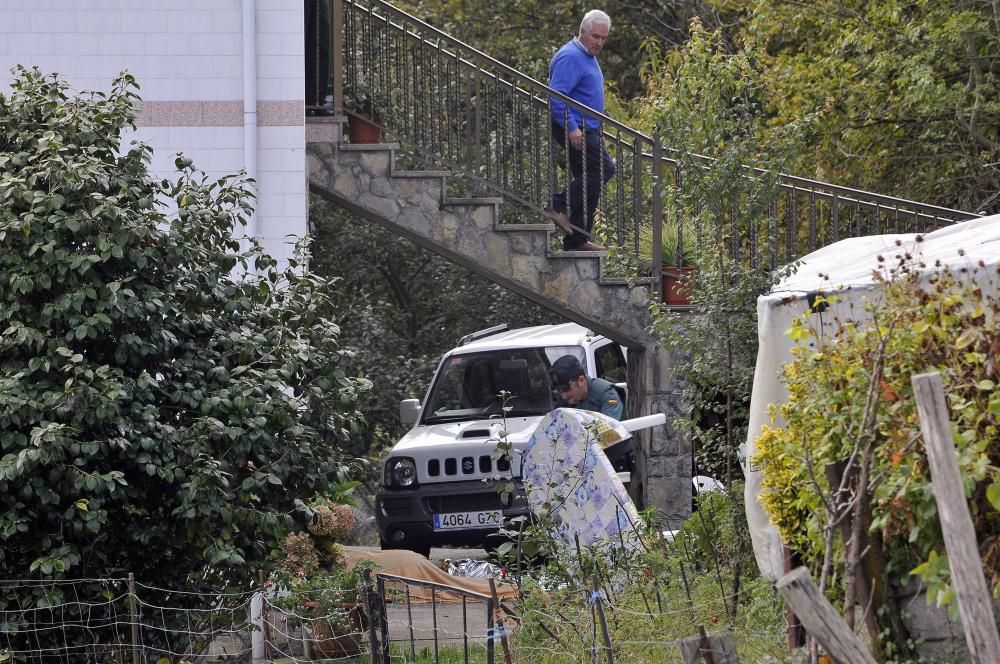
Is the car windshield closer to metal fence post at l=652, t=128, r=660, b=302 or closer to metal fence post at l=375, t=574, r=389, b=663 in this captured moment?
metal fence post at l=652, t=128, r=660, b=302

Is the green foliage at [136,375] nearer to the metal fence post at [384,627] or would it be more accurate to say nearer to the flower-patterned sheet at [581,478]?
the metal fence post at [384,627]

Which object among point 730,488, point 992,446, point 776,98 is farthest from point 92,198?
point 776,98

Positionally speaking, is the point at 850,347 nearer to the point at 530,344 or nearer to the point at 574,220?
the point at 574,220

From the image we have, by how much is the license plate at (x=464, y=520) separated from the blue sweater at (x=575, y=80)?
3.18 m

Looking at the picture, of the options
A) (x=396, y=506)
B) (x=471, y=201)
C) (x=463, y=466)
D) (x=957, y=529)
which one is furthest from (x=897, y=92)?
(x=957, y=529)

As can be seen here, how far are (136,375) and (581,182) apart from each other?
4.73m

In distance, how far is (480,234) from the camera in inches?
406

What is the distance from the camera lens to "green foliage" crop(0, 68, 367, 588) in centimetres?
622

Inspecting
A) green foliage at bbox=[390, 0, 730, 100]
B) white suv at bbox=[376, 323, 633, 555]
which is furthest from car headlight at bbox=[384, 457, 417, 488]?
green foliage at bbox=[390, 0, 730, 100]

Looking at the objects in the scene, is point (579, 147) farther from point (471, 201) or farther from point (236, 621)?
point (236, 621)

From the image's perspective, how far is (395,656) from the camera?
753 centimetres

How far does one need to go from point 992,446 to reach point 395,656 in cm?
418

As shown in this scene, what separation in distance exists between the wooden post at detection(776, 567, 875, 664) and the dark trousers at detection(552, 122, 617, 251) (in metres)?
6.91

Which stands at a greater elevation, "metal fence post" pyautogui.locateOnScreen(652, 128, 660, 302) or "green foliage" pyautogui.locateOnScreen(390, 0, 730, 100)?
"green foliage" pyautogui.locateOnScreen(390, 0, 730, 100)
